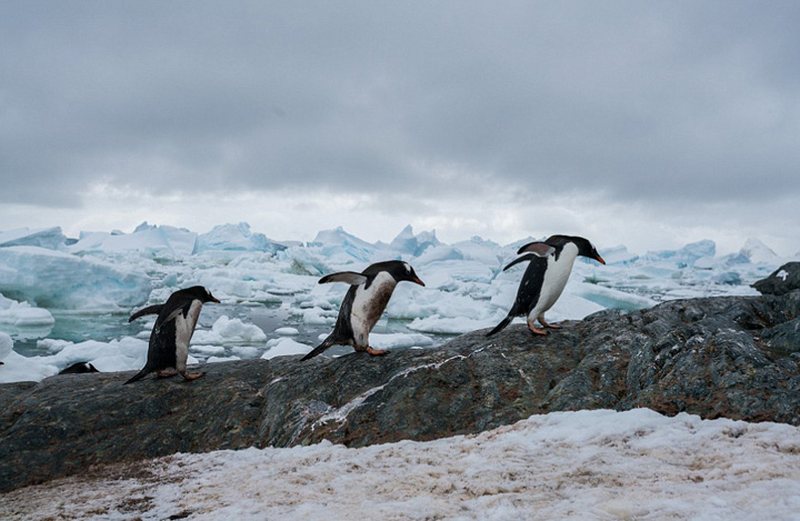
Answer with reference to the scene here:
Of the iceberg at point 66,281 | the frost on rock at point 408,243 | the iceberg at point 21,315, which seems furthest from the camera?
the frost on rock at point 408,243

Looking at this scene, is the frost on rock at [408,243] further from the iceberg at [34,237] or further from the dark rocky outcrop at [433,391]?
the dark rocky outcrop at [433,391]

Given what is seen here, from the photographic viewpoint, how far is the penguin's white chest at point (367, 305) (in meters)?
5.16

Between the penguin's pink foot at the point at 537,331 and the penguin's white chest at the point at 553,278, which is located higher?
the penguin's white chest at the point at 553,278

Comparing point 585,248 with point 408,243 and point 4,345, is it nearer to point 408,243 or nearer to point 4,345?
point 4,345

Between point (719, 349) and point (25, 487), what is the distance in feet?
15.8

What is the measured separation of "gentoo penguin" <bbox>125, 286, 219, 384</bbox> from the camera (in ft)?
17.7

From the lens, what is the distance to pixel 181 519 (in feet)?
7.76

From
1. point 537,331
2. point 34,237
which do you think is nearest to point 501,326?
point 537,331

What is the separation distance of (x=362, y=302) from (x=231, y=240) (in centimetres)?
5312

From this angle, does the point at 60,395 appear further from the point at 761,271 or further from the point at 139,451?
the point at 761,271

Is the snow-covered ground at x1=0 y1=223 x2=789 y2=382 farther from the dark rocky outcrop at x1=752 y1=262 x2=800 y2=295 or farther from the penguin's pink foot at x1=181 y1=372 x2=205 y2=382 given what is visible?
the dark rocky outcrop at x1=752 y1=262 x2=800 y2=295

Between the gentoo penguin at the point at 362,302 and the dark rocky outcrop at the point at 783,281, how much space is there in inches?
327

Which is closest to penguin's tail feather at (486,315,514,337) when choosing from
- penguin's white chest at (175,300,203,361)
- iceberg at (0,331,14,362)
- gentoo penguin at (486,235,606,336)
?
gentoo penguin at (486,235,606,336)

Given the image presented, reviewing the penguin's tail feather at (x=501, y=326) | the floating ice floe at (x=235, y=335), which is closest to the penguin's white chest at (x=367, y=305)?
the penguin's tail feather at (x=501, y=326)
